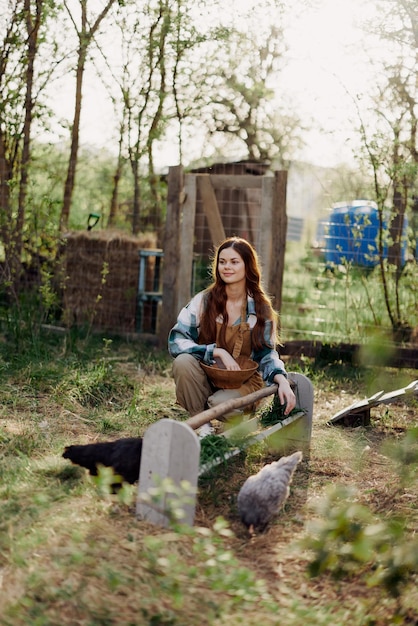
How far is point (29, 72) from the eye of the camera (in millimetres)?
7375

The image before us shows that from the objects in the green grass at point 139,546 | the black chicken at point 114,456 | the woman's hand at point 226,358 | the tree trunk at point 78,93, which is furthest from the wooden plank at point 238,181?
the black chicken at point 114,456

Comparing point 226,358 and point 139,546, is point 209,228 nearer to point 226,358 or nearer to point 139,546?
point 226,358

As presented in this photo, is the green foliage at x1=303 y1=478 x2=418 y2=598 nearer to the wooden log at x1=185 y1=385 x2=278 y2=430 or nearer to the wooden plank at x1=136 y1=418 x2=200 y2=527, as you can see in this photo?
the wooden plank at x1=136 y1=418 x2=200 y2=527

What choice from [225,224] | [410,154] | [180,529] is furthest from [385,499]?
[225,224]

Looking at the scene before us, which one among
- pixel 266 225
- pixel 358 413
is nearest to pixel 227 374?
pixel 358 413

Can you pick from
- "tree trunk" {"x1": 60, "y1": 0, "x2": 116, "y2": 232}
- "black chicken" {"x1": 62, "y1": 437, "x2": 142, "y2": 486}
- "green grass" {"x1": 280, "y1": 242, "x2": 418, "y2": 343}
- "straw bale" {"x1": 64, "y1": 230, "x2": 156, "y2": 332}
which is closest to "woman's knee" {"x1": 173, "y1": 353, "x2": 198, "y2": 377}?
"black chicken" {"x1": 62, "y1": 437, "x2": 142, "y2": 486}

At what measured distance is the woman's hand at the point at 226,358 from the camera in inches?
171

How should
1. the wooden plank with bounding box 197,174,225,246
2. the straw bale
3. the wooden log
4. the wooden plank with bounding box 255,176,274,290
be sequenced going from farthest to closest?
the straw bale < the wooden plank with bounding box 197,174,225,246 < the wooden plank with bounding box 255,176,274,290 < the wooden log

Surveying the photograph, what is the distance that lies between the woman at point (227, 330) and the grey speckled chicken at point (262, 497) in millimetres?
1278

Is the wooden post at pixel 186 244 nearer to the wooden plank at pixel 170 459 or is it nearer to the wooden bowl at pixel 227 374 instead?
the wooden bowl at pixel 227 374

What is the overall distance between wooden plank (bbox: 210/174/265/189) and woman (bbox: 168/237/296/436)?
276 centimetres

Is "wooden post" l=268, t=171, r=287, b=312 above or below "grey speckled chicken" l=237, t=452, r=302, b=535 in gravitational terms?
above

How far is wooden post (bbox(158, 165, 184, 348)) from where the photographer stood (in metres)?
7.61

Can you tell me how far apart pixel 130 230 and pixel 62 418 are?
4.67 metres
